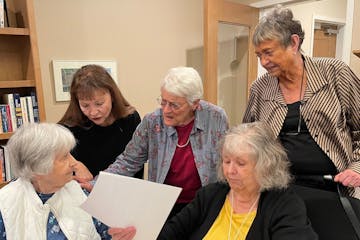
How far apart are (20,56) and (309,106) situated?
6.54 feet

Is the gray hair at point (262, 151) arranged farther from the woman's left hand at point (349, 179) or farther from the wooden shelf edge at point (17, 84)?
the wooden shelf edge at point (17, 84)

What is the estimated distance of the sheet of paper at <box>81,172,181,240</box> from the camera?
1033 millimetres

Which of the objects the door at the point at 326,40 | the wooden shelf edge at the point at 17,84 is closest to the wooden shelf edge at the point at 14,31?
the wooden shelf edge at the point at 17,84

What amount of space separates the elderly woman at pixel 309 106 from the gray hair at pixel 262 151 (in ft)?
0.49

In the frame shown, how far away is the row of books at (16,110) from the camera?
2.07 meters

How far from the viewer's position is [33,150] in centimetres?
109

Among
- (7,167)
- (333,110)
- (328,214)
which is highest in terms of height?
(333,110)

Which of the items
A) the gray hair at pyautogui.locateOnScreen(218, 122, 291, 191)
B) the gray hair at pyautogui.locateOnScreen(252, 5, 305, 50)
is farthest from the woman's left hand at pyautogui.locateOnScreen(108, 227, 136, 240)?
the gray hair at pyautogui.locateOnScreen(252, 5, 305, 50)

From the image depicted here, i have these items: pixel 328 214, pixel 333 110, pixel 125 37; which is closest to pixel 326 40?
pixel 125 37

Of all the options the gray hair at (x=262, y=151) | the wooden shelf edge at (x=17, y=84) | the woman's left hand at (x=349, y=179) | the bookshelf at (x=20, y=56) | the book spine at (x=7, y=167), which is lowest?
the book spine at (x=7, y=167)

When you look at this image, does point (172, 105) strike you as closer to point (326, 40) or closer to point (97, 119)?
point (97, 119)

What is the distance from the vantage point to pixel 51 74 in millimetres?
2545

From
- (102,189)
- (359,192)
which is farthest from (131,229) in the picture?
(359,192)

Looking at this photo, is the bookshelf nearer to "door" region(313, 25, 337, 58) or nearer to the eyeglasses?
the eyeglasses
